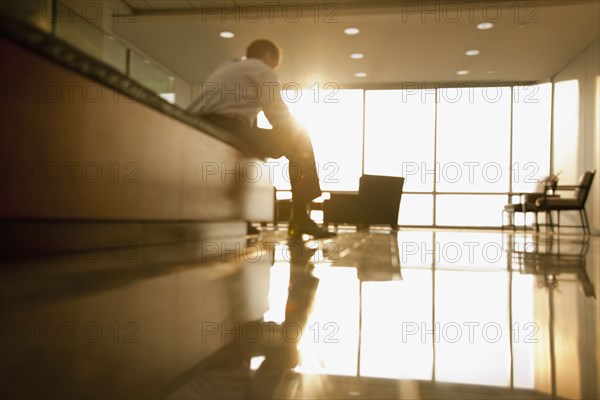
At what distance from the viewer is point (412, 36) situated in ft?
26.2

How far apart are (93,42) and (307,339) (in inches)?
118

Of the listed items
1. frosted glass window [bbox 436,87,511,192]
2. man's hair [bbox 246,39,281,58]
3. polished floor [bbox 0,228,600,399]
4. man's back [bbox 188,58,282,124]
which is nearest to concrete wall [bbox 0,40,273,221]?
polished floor [bbox 0,228,600,399]

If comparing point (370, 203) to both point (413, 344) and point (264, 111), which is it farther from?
point (413, 344)

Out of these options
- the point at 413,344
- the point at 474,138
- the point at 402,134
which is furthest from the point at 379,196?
the point at 413,344

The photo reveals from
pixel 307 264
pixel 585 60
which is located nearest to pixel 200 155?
pixel 307 264

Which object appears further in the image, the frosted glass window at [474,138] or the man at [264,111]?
the frosted glass window at [474,138]

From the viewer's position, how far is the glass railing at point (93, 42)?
1465 mm

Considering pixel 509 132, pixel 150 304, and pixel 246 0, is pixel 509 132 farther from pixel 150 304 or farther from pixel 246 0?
pixel 150 304

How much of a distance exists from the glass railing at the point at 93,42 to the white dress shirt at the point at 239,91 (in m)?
0.25

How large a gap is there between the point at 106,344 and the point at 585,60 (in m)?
10.2

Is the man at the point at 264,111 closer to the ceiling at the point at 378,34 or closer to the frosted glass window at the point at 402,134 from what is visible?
the ceiling at the point at 378,34

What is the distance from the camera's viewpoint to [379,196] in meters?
6.71

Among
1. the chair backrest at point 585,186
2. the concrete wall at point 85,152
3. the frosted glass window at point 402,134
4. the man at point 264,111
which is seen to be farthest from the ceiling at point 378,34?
the concrete wall at point 85,152

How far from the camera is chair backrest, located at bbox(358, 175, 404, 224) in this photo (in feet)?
21.8
